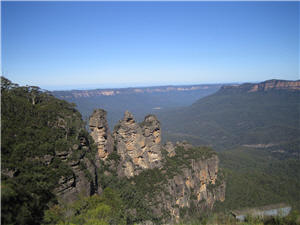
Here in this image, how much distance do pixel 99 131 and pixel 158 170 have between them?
54.3 ft

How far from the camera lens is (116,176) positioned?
128 ft

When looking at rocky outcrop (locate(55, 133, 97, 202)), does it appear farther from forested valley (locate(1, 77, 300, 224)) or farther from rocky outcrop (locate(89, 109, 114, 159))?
rocky outcrop (locate(89, 109, 114, 159))

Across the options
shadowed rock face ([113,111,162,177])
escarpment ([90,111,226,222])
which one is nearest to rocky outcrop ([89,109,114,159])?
escarpment ([90,111,226,222])

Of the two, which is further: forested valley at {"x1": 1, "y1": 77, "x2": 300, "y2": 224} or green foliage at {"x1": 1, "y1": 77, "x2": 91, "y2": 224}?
forested valley at {"x1": 1, "y1": 77, "x2": 300, "y2": 224}

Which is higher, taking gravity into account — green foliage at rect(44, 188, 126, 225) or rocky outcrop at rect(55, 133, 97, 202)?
rocky outcrop at rect(55, 133, 97, 202)

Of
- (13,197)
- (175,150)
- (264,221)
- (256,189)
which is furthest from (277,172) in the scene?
(13,197)

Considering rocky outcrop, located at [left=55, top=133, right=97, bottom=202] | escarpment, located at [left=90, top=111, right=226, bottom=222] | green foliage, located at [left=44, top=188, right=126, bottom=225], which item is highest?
rocky outcrop, located at [left=55, top=133, right=97, bottom=202]

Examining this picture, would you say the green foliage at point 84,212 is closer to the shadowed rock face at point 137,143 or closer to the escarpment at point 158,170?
the escarpment at point 158,170

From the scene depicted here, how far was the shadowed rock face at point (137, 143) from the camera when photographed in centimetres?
4378

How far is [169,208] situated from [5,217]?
33430mm

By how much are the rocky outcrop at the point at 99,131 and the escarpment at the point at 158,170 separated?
615 millimetres

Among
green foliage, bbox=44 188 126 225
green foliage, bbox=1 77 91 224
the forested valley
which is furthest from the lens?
green foliage, bbox=44 188 126 225

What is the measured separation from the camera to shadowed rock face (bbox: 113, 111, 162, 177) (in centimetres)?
4378

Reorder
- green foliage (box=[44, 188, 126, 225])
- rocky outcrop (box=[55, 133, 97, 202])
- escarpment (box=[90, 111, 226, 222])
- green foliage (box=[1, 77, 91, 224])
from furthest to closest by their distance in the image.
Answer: escarpment (box=[90, 111, 226, 222]), rocky outcrop (box=[55, 133, 97, 202]), green foliage (box=[44, 188, 126, 225]), green foliage (box=[1, 77, 91, 224])
